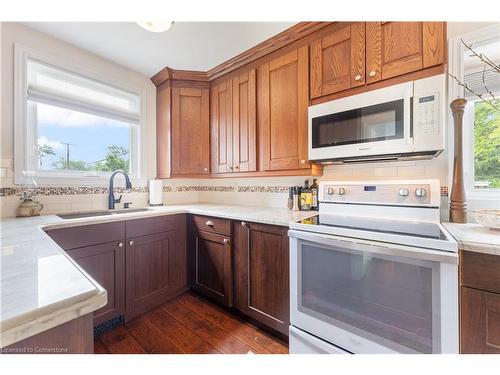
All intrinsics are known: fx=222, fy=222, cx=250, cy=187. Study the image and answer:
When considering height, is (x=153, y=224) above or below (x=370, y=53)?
below

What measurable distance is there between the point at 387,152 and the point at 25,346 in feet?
5.22

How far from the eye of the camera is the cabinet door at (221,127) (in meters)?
2.17

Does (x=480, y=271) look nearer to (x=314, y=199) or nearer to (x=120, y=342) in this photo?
(x=314, y=199)

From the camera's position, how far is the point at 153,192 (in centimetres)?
238

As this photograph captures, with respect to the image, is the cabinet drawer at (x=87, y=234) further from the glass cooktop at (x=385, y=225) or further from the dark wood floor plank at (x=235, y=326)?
the glass cooktop at (x=385, y=225)

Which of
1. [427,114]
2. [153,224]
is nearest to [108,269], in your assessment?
[153,224]

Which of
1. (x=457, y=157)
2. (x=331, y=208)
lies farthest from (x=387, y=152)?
(x=331, y=208)

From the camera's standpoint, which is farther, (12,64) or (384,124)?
(12,64)

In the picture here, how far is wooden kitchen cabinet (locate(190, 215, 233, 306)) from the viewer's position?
179cm

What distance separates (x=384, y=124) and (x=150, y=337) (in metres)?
2.08

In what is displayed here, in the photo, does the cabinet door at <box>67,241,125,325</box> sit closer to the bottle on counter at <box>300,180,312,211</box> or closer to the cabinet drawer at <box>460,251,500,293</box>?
the bottle on counter at <box>300,180,312,211</box>

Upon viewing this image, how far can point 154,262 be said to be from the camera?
1857 millimetres
